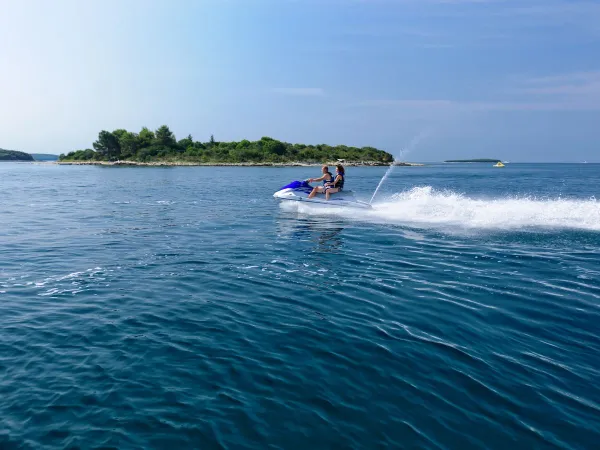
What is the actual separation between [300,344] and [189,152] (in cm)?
15583

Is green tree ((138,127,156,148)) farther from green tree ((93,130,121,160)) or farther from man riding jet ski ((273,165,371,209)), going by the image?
man riding jet ski ((273,165,371,209))

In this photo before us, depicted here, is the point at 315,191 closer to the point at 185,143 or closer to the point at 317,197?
the point at 317,197

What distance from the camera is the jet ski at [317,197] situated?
25.1 m

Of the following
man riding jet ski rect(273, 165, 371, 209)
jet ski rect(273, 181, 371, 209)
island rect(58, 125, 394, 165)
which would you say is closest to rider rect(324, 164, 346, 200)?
man riding jet ski rect(273, 165, 371, 209)

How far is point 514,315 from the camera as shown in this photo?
9.30 metres

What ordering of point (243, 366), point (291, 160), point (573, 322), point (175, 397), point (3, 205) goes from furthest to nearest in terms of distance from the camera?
point (291, 160) → point (3, 205) → point (573, 322) → point (243, 366) → point (175, 397)

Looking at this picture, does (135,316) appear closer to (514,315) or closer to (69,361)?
(69,361)

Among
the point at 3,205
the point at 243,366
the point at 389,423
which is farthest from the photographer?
the point at 3,205

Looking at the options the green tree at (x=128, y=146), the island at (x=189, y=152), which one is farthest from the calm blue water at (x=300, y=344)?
the green tree at (x=128, y=146)

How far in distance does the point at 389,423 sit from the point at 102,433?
360cm

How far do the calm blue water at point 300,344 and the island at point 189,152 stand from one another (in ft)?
433

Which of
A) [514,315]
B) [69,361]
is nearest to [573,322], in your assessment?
[514,315]

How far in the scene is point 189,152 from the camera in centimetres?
15550

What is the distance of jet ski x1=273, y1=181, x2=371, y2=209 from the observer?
25.1 metres
